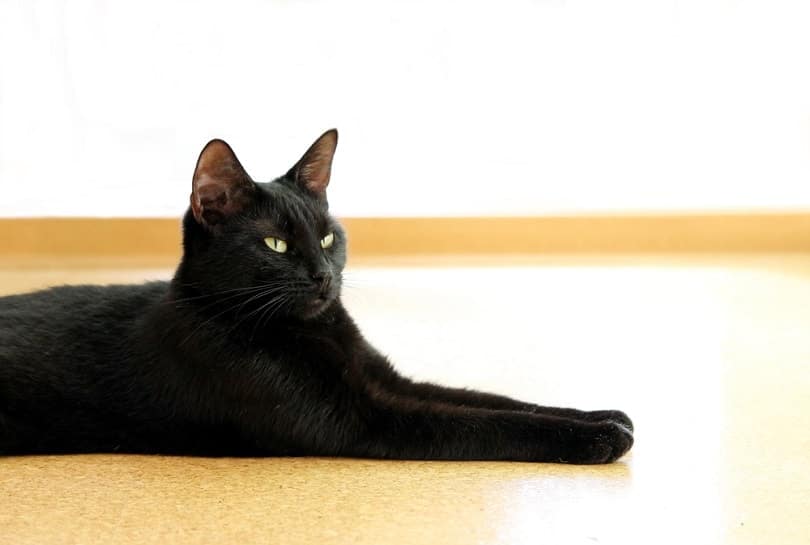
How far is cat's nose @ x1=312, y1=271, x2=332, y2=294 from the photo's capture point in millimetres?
1705

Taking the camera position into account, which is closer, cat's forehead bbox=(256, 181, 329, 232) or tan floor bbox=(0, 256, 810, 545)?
tan floor bbox=(0, 256, 810, 545)

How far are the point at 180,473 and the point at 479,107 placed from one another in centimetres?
221

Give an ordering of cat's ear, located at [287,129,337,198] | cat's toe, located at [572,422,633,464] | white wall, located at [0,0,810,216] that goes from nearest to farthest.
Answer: cat's toe, located at [572,422,633,464], cat's ear, located at [287,129,337,198], white wall, located at [0,0,810,216]

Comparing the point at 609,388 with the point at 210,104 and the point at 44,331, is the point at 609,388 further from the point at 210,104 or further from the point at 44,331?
the point at 210,104

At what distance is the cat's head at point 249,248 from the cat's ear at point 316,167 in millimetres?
121

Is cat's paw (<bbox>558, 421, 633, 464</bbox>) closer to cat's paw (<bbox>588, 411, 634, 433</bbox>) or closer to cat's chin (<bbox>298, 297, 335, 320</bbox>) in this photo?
cat's paw (<bbox>588, 411, 634, 433</bbox>)

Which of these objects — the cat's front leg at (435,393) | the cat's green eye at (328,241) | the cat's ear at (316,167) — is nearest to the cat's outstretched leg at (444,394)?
the cat's front leg at (435,393)

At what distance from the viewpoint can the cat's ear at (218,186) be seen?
5.50 feet

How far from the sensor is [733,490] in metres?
1.55

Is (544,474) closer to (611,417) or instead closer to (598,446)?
(598,446)

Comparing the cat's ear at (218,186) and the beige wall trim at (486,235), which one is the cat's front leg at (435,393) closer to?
the cat's ear at (218,186)

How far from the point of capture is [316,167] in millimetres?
1909

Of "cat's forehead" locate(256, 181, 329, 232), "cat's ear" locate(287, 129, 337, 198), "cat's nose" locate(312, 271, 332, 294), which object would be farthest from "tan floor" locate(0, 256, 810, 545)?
"cat's ear" locate(287, 129, 337, 198)

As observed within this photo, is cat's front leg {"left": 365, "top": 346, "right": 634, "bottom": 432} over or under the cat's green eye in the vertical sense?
under
